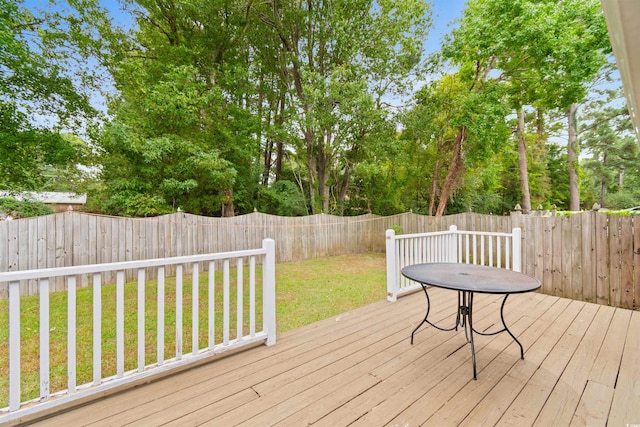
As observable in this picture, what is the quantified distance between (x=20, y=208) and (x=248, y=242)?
14.6ft

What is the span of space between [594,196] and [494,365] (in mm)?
27468

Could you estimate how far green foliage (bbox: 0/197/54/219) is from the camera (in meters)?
5.23

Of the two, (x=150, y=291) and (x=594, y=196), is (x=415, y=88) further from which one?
(x=594, y=196)

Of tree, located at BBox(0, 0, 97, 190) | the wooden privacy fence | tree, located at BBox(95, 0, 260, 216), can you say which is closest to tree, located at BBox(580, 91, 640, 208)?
the wooden privacy fence

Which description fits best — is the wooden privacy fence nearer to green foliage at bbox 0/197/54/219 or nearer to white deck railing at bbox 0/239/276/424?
green foliage at bbox 0/197/54/219

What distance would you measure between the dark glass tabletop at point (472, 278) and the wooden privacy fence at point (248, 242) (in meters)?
2.24

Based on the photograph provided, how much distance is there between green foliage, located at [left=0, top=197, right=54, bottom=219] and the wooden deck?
5.86 metres

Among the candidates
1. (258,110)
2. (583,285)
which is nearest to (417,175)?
(258,110)

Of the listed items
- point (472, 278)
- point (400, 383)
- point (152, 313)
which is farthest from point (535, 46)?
point (152, 313)

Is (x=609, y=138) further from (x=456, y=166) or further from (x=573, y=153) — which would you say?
(x=456, y=166)

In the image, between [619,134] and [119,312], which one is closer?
[119,312]

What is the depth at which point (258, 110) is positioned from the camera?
9820 millimetres

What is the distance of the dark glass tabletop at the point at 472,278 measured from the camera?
199cm

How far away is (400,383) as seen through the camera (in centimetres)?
190
